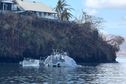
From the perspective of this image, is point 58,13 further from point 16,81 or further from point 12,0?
point 16,81

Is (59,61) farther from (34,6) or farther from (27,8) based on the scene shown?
(34,6)

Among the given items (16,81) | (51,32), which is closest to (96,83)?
(16,81)

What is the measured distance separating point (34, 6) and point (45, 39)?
864 inches

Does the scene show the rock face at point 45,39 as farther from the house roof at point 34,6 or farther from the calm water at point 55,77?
the calm water at point 55,77

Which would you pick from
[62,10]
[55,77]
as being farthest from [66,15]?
[55,77]

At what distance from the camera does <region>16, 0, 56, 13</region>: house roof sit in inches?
7130

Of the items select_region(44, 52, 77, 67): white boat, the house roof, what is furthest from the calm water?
the house roof

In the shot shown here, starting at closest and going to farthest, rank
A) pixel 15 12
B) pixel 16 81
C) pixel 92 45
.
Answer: pixel 16 81 → pixel 15 12 → pixel 92 45

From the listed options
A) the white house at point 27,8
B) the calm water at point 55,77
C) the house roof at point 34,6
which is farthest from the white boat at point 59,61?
the house roof at point 34,6

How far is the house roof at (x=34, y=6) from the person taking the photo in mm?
181100

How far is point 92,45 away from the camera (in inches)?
7470

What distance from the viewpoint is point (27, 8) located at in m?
180

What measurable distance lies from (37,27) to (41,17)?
6.18m

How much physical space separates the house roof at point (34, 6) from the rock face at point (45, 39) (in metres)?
8.87
